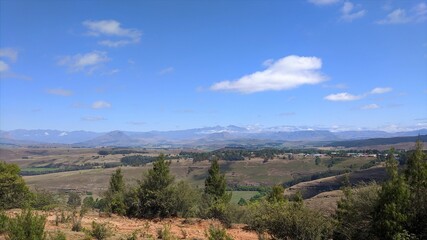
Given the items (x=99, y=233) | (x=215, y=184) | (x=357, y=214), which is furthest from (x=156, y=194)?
(x=357, y=214)

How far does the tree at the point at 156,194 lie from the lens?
28.6 meters

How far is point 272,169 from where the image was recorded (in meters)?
169

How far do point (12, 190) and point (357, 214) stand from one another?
2737 cm

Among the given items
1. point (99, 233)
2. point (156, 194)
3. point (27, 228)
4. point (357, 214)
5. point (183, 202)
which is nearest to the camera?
point (27, 228)

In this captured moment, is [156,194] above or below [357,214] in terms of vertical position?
below

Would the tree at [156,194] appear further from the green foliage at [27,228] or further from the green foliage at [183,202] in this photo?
the green foliage at [27,228]

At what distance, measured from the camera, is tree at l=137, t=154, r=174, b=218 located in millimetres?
28578

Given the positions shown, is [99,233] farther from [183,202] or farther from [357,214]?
[183,202]

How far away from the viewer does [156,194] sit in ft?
93.2

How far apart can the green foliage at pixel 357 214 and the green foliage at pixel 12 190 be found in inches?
943

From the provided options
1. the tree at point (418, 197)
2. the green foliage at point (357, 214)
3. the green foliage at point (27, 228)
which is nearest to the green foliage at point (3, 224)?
the green foliage at point (27, 228)

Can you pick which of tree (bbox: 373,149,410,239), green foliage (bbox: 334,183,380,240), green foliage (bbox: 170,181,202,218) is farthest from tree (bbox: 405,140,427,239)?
green foliage (bbox: 170,181,202,218)

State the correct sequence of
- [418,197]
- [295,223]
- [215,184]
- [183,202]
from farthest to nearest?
[215,184], [183,202], [295,223], [418,197]

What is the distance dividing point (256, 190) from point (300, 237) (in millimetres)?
120662
